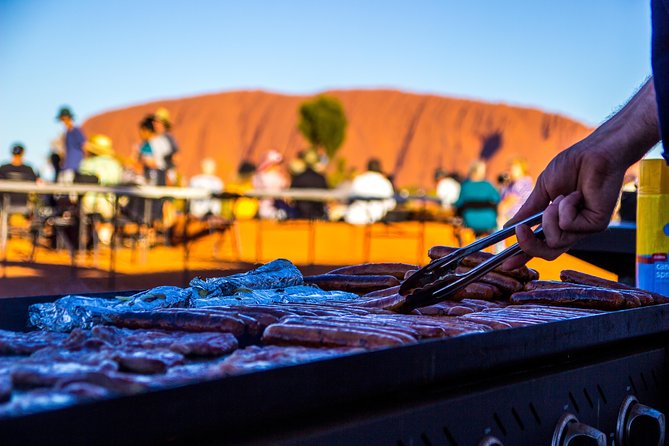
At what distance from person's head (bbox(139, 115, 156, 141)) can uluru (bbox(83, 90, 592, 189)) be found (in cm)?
10587

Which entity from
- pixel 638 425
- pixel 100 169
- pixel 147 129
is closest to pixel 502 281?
pixel 638 425

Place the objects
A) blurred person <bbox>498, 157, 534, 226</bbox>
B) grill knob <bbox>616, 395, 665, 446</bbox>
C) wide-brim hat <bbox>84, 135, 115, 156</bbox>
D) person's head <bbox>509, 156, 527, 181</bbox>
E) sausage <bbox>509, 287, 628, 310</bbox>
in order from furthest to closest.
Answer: wide-brim hat <bbox>84, 135, 115, 156</bbox> → person's head <bbox>509, 156, 527, 181</bbox> → blurred person <bbox>498, 157, 534, 226</bbox> → sausage <bbox>509, 287, 628, 310</bbox> → grill knob <bbox>616, 395, 665, 446</bbox>

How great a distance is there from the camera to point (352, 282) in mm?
3469

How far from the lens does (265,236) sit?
2461cm

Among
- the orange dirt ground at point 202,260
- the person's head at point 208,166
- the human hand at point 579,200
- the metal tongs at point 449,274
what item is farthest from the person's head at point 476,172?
the human hand at point 579,200

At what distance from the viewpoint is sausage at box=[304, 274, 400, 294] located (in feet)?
11.1

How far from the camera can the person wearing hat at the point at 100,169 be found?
1290 cm

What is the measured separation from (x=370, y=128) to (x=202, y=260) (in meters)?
113

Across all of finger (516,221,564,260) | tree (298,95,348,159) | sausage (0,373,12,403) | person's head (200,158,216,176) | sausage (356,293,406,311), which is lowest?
sausage (0,373,12,403)

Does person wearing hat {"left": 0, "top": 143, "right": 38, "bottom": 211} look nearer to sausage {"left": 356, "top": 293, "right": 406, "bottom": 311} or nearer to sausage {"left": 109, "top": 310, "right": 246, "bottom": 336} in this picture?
sausage {"left": 356, "top": 293, "right": 406, "bottom": 311}

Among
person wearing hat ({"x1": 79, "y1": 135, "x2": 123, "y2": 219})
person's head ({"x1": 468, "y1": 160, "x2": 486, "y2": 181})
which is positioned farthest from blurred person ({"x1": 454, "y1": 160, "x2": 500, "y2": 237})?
person wearing hat ({"x1": 79, "y1": 135, "x2": 123, "y2": 219})

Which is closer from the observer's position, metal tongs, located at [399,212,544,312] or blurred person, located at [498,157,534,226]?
metal tongs, located at [399,212,544,312]

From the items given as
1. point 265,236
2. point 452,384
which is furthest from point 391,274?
point 265,236

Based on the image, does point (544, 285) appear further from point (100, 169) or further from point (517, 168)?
point (100, 169)
